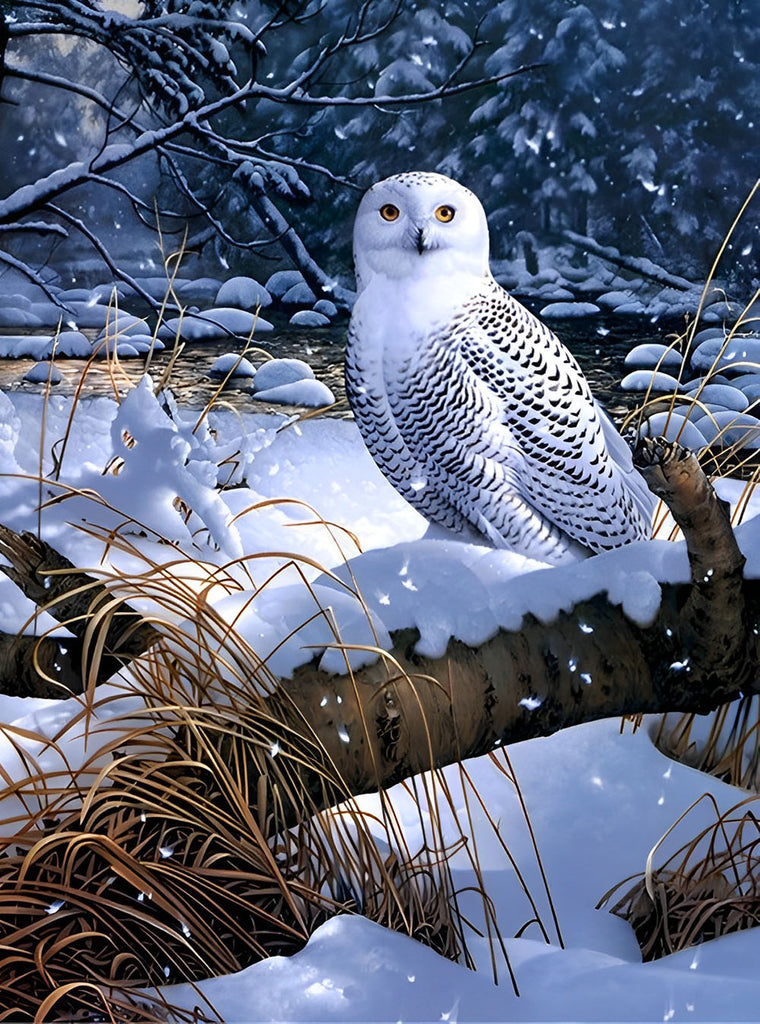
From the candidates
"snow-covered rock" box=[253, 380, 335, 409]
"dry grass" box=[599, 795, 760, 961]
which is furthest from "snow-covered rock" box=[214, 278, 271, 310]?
"dry grass" box=[599, 795, 760, 961]

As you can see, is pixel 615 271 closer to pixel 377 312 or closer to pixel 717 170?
pixel 717 170

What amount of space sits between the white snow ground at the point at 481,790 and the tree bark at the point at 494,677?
2cm

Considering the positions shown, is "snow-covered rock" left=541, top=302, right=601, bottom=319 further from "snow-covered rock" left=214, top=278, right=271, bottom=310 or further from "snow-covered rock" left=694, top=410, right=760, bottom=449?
"snow-covered rock" left=214, top=278, right=271, bottom=310

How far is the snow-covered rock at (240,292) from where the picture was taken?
4.84ft

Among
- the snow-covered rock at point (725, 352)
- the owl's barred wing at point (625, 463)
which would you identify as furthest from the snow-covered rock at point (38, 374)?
the snow-covered rock at point (725, 352)

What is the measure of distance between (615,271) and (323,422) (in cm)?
46

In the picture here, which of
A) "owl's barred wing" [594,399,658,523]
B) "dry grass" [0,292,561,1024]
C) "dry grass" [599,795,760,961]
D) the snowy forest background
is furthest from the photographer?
the snowy forest background

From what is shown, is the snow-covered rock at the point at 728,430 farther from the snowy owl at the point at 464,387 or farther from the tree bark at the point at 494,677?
the tree bark at the point at 494,677

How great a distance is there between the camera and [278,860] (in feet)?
3.02

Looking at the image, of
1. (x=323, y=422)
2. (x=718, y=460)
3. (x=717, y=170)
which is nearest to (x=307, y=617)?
(x=323, y=422)

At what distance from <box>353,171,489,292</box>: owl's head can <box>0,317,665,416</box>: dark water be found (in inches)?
17.5

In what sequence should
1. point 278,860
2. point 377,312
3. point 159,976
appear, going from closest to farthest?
point 159,976
point 278,860
point 377,312

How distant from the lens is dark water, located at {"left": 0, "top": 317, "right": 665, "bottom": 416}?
147cm

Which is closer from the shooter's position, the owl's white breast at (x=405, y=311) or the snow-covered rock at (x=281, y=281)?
the owl's white breast at (x=405, y=311)
